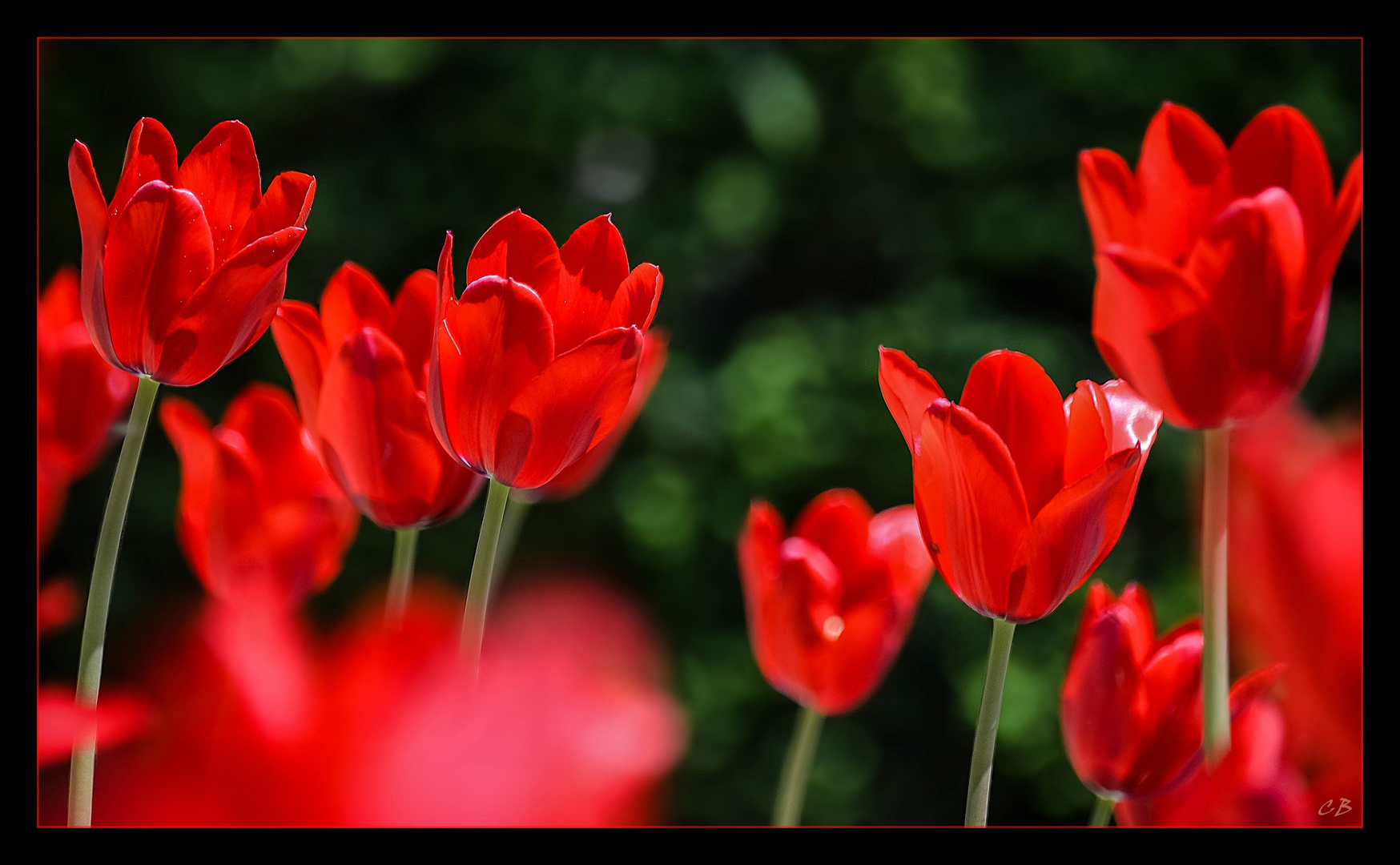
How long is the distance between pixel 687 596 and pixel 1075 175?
1.01 ft

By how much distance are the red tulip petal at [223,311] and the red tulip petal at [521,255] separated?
0.14 feet

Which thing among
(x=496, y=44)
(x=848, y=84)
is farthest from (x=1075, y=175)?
(x=496, y=44)

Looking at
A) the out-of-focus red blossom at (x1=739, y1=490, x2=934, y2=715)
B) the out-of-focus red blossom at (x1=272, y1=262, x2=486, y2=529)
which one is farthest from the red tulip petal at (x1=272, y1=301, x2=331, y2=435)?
the out-of-focus red blossom at (x1=739, y1=490, x2=934, y2=715)

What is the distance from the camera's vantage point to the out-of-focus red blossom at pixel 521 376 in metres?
0.25

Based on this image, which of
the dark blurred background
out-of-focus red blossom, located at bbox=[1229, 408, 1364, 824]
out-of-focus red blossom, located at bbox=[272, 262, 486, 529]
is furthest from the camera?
the dark blurred background

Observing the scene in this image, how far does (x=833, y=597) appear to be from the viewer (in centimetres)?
31

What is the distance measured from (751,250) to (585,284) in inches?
14.6

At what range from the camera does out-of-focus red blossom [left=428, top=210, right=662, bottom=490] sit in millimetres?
252

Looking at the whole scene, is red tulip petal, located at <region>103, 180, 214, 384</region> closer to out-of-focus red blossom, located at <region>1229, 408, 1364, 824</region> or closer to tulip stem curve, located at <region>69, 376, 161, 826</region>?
tulip stem curve, located at <region>69, 376, 161, 826</region>

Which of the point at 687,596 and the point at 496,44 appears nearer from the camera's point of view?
the point at 496,44

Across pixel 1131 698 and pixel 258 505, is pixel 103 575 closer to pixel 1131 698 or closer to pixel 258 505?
pixel 258 505

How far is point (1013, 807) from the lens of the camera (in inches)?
18.4

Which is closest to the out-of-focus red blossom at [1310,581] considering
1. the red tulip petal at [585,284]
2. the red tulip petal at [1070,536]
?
the red tulip petal at [1070,536]
